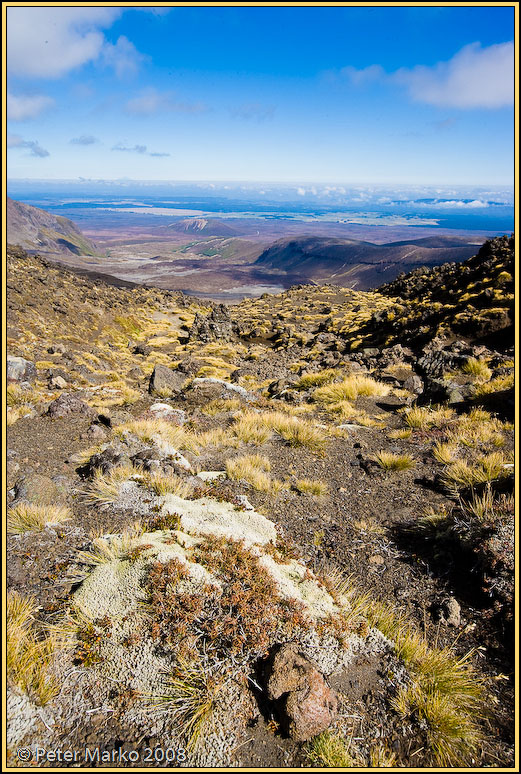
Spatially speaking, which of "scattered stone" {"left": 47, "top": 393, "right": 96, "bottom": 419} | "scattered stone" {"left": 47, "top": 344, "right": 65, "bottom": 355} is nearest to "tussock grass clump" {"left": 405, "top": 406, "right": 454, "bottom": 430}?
"scattered stone" {"left": 47, "top": 393, "right": 96, "bottom": 419}

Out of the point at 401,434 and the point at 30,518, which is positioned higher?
the point at 401,434

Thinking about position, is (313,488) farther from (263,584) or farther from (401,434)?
(401,434)

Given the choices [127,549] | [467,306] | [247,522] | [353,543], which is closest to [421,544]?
[353,543]

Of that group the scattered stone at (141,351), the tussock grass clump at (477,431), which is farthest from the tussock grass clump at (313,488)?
the scattered stone at (141,351)

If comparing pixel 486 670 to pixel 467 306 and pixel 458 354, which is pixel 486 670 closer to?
pixel 458 354

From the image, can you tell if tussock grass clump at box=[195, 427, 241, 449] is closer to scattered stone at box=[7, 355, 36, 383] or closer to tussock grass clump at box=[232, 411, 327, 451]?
tussock grass clump at box=[232, 411, 327, 451]

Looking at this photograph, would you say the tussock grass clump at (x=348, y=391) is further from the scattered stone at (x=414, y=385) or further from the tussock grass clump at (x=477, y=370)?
the tussock grass clump at (x=477, y=370)

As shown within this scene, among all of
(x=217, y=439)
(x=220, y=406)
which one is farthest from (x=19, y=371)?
(x=217, y=439)
